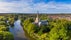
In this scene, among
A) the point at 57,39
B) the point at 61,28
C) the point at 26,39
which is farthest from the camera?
the point at 26,39

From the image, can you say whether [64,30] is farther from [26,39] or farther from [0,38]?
[26,39]

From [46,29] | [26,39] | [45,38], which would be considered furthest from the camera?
[46,29]

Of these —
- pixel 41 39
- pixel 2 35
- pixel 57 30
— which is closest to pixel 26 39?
pixel 41 39

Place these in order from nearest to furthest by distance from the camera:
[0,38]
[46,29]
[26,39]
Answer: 1. [0,38]
2. [26,39]
3. [46,29]

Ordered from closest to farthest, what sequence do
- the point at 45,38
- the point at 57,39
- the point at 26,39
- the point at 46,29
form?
the point at 57,39 → the point at 45,38 → the point at 26,39 → the point at 46,29

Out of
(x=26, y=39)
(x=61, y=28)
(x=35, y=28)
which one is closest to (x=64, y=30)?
(x=61, y=28)

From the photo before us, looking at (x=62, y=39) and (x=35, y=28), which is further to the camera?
(x=35, y=28)

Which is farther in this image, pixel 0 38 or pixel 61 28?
pixel 0 38

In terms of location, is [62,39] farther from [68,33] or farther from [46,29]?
[46,29]

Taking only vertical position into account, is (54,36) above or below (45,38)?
above
